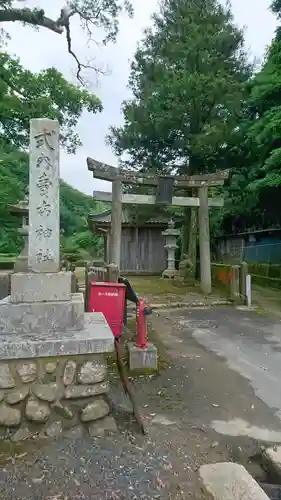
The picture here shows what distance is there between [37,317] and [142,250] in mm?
17307

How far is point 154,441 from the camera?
2.87 m

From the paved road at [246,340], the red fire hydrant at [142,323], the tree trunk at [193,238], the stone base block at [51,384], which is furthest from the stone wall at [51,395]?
the tree trunk at [193,238]

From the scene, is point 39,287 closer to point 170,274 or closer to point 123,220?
point 170,274

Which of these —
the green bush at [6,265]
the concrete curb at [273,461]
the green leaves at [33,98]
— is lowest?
the concrete curb at [273,461]

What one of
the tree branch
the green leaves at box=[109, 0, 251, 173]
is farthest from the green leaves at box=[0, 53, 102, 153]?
the green leaves at box=[109, 0, 251, 173]

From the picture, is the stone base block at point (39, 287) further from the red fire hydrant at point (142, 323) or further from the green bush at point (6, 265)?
the green bush at point (6, 265)

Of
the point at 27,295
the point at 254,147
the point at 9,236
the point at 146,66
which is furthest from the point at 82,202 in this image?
the point at 27,295

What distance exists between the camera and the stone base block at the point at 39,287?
2.92 m

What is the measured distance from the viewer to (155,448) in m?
2.75

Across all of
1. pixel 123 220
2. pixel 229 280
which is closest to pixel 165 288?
pixel 229 280

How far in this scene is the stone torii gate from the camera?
1008 cm

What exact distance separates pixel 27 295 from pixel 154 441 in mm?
1550

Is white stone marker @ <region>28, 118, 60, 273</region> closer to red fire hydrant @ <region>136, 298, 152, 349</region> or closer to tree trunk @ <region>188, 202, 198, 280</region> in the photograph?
red fire hydrant @ <region>136, 298, 152, 349</region>

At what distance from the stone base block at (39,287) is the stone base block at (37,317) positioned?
0.04 metres
